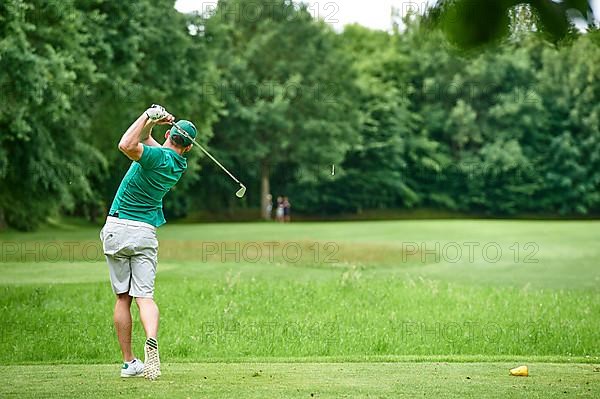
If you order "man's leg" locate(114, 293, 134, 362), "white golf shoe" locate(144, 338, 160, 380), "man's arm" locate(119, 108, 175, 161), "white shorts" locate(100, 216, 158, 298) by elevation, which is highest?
"man's arm" locate(119, 108, 175, 161)

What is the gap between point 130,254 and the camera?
7359 millimetres

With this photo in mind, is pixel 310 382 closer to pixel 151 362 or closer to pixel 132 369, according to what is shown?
pixel 151 362

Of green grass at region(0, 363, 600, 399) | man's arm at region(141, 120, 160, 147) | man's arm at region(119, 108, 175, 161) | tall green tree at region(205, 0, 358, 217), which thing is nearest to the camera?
green grass at region(0, 363, 600, 399)

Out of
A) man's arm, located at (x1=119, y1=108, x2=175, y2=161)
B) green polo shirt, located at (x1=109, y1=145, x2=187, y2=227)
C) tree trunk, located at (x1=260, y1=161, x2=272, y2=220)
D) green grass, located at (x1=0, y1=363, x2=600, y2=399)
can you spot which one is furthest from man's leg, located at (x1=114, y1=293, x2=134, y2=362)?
tree trunk, located at (x1=260, y1=161, x2=272, y2=220)

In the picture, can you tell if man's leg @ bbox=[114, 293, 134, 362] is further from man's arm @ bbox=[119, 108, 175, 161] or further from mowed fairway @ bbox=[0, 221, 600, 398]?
man's arm @ bbox=[119, 108, 175, 161]

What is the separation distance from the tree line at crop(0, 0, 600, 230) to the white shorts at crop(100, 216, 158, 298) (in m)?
18.2

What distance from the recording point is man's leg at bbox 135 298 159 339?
726 centimetres

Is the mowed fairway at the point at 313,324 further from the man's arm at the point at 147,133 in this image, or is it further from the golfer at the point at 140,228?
the man's arm at the point at 147,133

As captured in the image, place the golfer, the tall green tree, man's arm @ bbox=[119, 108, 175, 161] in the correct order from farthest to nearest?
the tall green tree → the golfer → man's arm @ bbox=[119, 108, 175, 161]

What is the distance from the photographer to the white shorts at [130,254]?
288 inches

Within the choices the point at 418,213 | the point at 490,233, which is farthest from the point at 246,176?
the point at 490,233

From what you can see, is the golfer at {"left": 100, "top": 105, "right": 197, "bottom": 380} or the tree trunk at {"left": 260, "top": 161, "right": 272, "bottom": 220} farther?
the tree trunk at {"left": 260, "top": 161, "right": 272, "bottom": 220}

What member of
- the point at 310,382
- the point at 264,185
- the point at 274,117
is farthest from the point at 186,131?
the point at 264,185

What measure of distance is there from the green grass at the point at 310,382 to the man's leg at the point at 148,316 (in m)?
0.38
